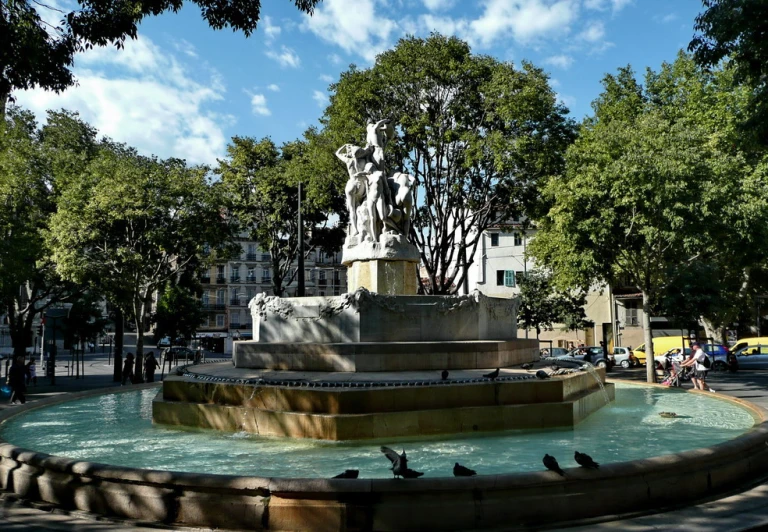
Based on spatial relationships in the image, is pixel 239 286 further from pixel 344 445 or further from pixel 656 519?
pixel 656 519

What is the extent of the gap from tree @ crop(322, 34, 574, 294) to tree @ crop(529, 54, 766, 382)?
1762mm

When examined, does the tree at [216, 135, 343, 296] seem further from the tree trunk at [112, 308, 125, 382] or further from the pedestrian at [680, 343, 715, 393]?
the pedestrian at [680, 343, 715, 393]

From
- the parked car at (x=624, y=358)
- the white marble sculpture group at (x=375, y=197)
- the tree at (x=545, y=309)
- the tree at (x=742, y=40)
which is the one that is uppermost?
the tree at (x=742, y=40)

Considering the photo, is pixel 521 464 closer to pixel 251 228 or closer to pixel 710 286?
pixel 710 286

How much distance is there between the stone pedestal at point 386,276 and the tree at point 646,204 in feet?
32.0

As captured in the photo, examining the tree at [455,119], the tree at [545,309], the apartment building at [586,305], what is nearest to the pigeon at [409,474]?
the tree at [455,119]

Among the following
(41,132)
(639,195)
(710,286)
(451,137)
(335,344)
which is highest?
(41,132)

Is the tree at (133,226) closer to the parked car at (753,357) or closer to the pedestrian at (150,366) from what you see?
the pedestrian at (150,366)

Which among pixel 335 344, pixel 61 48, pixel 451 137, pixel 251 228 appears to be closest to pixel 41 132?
pixel 251 228

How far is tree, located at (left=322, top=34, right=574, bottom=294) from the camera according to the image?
26.1 metres

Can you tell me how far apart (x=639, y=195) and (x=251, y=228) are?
2278 centimetres

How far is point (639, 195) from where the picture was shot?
70.2 feet

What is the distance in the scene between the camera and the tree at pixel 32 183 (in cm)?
2712

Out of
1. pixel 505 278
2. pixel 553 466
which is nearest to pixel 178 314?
pixel 505 278
